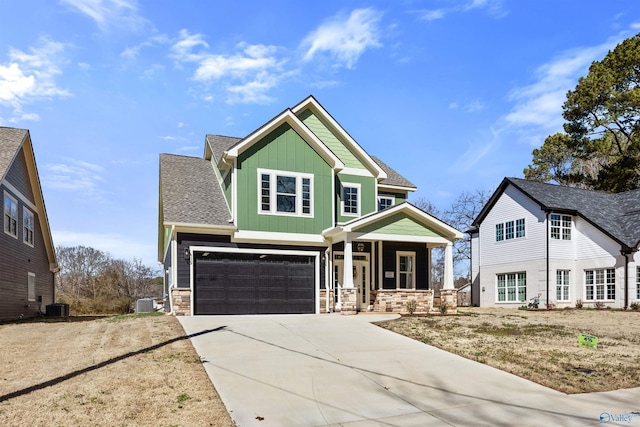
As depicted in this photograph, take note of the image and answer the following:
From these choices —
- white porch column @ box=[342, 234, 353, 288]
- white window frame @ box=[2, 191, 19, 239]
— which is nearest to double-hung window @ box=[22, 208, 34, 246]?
white window frame @ box=[2, 191, 19, 239]

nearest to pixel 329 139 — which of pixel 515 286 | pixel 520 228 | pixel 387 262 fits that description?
pixel 387 262

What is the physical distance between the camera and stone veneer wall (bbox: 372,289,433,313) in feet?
65.3

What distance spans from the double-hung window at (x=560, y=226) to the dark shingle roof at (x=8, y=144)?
84.5 feet

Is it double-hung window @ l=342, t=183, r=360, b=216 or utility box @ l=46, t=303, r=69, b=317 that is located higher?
double-hung window @ l=342, t=183, r=360, b=216

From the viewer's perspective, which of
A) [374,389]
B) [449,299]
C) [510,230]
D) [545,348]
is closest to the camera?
[374,389]

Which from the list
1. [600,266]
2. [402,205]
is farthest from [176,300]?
[600,266]

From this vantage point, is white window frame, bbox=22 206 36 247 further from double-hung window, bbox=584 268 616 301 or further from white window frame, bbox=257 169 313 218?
double-hung window, bbox=584 268 616 301

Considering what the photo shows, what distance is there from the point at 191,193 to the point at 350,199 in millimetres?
6522

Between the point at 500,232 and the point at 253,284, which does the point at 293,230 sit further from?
the point at 500,232

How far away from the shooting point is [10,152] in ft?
64.0

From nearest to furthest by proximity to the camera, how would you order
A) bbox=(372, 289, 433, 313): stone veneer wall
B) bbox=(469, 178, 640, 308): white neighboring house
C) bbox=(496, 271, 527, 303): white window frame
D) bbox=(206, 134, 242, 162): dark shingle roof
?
bbox=(372, 289, 433, 313): stone veneer wall < bbox=(206, 134, 242, 162): dark shingle roof < bbox=(469, 178, 640, 308): white neighboring house < bbox=(496, 271, 527, 303): white window frame

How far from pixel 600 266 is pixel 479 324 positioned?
1493cm

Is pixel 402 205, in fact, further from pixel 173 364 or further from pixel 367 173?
pixel 173 364

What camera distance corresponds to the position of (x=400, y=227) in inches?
791
